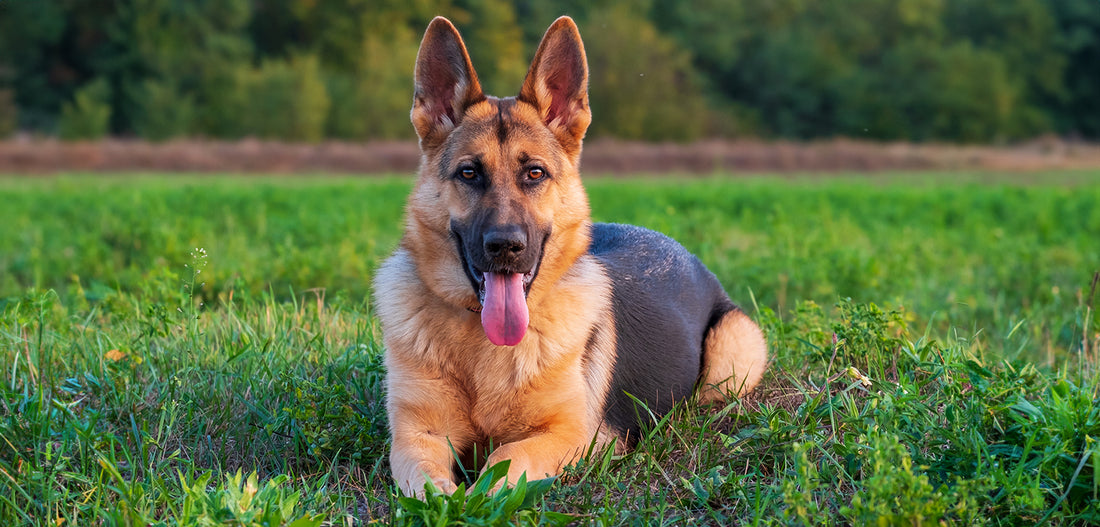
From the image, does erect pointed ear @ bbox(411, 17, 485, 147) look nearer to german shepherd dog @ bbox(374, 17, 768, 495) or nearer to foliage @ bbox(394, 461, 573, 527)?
german shepherd dog @ bbox(374, 17, 768, 495)

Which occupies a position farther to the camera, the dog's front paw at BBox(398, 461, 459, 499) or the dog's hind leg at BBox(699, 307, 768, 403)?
the dog's hind leg at BBox(699, 307, 768, 403)

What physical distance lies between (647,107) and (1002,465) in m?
49.2

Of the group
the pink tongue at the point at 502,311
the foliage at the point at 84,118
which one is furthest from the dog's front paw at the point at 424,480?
the foliage at the point at 84,118

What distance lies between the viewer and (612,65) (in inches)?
2015

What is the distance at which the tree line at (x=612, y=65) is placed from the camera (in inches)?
1738

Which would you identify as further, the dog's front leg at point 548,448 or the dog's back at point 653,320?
the dog's back at point 653,320

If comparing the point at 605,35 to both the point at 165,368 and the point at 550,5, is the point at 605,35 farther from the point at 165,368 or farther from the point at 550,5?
the point at 165,368

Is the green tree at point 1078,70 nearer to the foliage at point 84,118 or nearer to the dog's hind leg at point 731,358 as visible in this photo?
the foliage at point 84,118

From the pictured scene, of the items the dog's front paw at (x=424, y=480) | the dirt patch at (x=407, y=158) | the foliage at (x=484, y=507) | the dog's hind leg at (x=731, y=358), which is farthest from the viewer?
the dirt patch at (x=407, y=158)

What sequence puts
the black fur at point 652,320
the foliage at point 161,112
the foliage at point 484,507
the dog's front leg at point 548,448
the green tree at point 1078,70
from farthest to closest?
1. the green tree at point 1078,70
2. the foliage at point 161,112
3. the black fur at point 652,320
4. the dog's front leg at point 548,448
5. the foliage at point 484,507

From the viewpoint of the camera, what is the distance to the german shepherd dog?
3.61 m

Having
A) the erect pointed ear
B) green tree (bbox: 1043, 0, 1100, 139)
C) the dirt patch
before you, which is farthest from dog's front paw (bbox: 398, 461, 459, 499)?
green tree (bbox: 1043, 0, 1100, 139)

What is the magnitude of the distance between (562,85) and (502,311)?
1.16 m

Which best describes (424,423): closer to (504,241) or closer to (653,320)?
(504,241)
